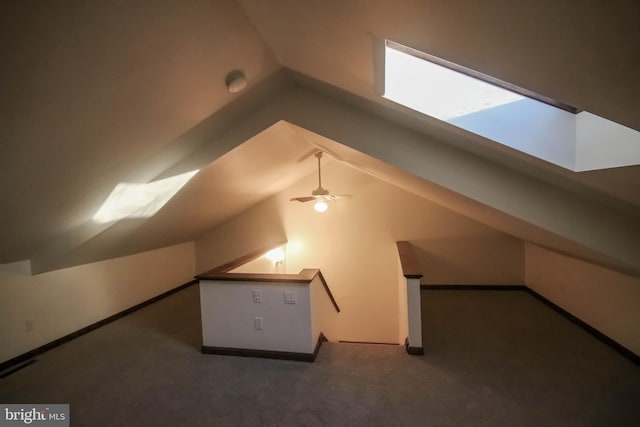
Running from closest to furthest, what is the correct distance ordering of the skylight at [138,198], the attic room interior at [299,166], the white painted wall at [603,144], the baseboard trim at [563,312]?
1. the attic room interior at [299,166]
2. the white painted wall at [603,144]
3. the skylight at [138,198]
4. the baseboard trim at [563,312]

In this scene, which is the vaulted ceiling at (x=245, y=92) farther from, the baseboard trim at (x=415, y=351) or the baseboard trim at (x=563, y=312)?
the baseboard trim at (x=415, y=351)

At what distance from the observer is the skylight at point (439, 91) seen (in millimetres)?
2023

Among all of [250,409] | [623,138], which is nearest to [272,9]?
[623,138]

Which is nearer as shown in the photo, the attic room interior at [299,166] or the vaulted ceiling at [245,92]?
the vaulted ceiling at [245,92]

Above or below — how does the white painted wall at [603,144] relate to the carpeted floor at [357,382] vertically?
above

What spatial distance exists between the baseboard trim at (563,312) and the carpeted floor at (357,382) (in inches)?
3.7

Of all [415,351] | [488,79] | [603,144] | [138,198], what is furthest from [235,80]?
[415,351]

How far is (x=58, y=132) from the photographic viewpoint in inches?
71.4

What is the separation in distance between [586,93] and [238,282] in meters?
3.12

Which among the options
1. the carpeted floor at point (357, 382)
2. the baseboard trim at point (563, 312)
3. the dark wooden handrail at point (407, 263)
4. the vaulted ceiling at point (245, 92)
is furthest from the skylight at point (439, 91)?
the baseboard trim at point (563, 312)

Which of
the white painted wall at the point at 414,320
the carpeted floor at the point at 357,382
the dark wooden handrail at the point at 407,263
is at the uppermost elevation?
the dark wooden handrail at the point at 407,263

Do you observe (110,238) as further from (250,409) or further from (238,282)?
(250,409)

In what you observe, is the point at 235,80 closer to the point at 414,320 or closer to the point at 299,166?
the point at 299,166

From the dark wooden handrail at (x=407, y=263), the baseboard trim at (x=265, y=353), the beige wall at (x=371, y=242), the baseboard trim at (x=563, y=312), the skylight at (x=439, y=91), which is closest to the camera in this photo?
the skylight at (x=439, y=91)
